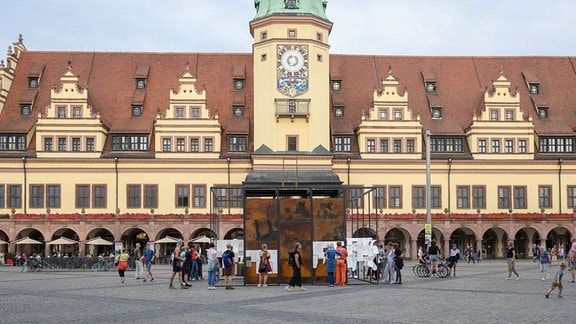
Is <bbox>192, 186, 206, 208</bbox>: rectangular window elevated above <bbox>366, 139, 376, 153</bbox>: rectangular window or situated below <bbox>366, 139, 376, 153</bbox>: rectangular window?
below

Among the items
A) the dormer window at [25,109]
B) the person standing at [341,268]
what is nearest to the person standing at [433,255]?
the person standing at [341,268]

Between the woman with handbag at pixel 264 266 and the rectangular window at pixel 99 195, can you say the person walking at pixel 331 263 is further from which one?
the rectangular window at pixel 99 195

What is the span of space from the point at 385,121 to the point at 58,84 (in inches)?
1065

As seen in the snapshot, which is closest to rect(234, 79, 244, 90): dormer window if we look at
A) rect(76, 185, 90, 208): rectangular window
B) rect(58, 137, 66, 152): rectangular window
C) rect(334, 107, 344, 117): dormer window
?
rect(334, 107, 344, 117): dormer window

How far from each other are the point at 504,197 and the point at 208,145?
2386cm

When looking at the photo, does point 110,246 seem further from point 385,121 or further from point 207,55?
point 385,121

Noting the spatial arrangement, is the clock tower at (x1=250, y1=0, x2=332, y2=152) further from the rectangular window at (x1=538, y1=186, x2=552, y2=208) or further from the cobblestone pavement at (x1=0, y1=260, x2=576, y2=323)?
the cobblestone pavement at (x1=0, y1=260, x2=576, y2=323)

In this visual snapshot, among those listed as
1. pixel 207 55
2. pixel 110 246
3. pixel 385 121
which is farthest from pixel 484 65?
pixel 110 246

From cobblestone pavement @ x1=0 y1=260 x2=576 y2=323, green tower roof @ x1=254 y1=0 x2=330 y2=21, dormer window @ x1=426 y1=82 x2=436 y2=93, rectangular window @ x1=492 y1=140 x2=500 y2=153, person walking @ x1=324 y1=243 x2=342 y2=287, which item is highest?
green tower roof @ x1=254 y1=0 x2=330 y2=21

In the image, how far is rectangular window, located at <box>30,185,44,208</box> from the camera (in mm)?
60675

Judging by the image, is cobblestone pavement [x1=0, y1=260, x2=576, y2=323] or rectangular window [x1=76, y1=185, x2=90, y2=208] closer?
cobblestone pavement [x1=0, y1=260, x2=576, y2=323]

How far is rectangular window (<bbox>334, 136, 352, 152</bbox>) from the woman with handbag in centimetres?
3301

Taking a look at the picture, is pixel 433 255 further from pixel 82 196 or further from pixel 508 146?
pixel 82 196

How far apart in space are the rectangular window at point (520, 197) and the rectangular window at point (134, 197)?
29.7 m
